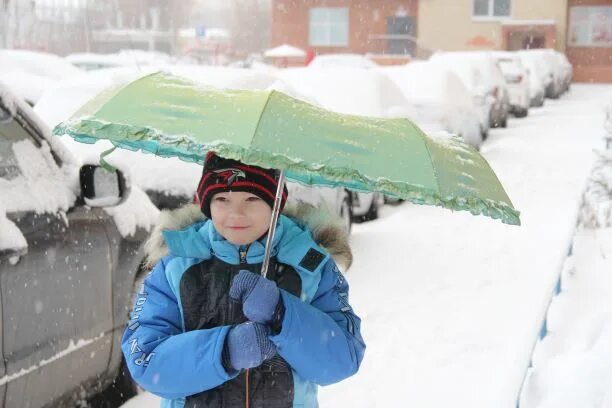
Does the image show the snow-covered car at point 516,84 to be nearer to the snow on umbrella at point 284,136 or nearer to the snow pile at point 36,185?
the snow pile at point 36,185

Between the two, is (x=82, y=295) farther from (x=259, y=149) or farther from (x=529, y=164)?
(x=529, y=164)

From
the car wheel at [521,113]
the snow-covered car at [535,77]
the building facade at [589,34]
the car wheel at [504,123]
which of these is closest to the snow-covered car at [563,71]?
the snow-covered car at [535,77]

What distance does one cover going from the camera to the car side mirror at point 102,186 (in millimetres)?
4094

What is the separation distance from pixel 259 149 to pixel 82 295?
7.46 ft

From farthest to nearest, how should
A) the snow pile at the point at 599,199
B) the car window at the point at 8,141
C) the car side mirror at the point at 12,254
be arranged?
the snow pile at the point at 599,199
the car window at the point at 8,141
the car side mirror at the point at 12,254

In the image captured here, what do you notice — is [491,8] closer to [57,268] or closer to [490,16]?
[490,16]

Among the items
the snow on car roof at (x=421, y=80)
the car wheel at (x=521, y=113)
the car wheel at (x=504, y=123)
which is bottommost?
the car wheel at (x=521, y=113)

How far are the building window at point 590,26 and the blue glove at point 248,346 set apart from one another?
47788mm

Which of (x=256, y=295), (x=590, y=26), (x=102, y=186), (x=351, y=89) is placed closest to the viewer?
(x=256, y=295)

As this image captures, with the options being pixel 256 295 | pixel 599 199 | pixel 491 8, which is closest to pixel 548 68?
pixel 491 8

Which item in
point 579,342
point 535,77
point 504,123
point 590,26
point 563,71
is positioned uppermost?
point 590,26

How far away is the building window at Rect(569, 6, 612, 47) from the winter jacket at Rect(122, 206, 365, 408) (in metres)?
47.5

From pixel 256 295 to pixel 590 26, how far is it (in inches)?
1894

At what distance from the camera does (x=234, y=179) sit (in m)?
2.54
